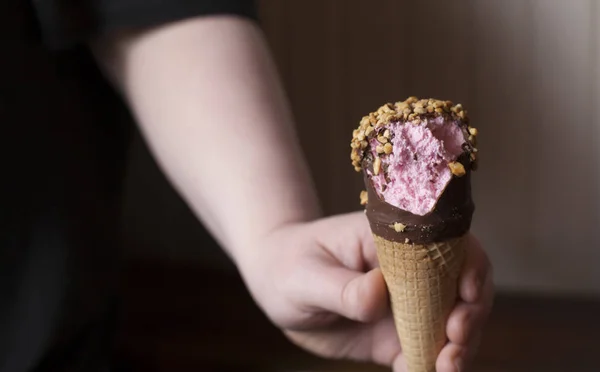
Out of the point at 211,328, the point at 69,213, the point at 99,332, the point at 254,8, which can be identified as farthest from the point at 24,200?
the point at 211,328

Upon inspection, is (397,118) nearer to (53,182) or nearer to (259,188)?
(259,188)

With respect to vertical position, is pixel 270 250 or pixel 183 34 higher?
pixel 183 34

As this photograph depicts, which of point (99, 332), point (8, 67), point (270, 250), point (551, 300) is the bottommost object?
point (551, 300)

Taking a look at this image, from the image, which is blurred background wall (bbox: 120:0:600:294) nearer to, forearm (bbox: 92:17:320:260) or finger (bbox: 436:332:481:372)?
forearm (bbox: 92:17:320:260)

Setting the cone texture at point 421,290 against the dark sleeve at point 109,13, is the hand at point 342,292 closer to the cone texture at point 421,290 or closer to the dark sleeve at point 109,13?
the cone texture at point 421,290

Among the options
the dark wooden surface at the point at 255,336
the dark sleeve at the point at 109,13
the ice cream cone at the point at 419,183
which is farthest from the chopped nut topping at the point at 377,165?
the dark wooden surface at the point at 255,336

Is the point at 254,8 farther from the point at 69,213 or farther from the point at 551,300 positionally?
the point at 551,300

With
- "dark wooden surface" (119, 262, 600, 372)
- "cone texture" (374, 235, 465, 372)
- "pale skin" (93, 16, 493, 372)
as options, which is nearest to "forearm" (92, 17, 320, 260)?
"pale skin" (93, 16, 493, 372)
